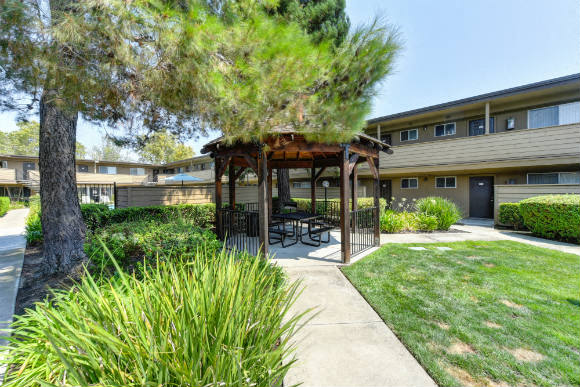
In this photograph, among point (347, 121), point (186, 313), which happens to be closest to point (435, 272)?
point (347, 121)

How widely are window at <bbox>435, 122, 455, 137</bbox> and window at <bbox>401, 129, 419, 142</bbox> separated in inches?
40.8

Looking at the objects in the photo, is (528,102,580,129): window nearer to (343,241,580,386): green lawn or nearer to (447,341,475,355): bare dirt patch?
(343,241,580,386): green lawn

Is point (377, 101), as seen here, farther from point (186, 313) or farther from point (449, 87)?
point (449, 87)

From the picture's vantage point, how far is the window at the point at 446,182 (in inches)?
504

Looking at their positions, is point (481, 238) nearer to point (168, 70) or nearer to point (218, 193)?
point (218, 193)

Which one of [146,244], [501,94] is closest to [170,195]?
[146,244]

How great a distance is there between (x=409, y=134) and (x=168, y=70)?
575 inches

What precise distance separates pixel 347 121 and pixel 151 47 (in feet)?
9.75

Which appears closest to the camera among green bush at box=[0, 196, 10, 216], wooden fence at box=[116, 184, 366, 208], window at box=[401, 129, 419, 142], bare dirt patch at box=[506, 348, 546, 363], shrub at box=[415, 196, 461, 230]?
bare dirt patch at box=[506, 348, 546, 363]

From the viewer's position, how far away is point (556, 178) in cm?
1016

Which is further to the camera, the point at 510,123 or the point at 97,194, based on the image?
the point at 97,194

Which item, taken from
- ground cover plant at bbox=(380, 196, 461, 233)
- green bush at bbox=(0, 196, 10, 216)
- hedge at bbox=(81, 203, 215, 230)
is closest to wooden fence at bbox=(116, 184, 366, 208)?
hedge at bbox=(81, 203, 215, 230)

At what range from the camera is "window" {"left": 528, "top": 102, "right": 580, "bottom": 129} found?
9539 millimetres

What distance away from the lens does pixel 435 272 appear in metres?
4.49
